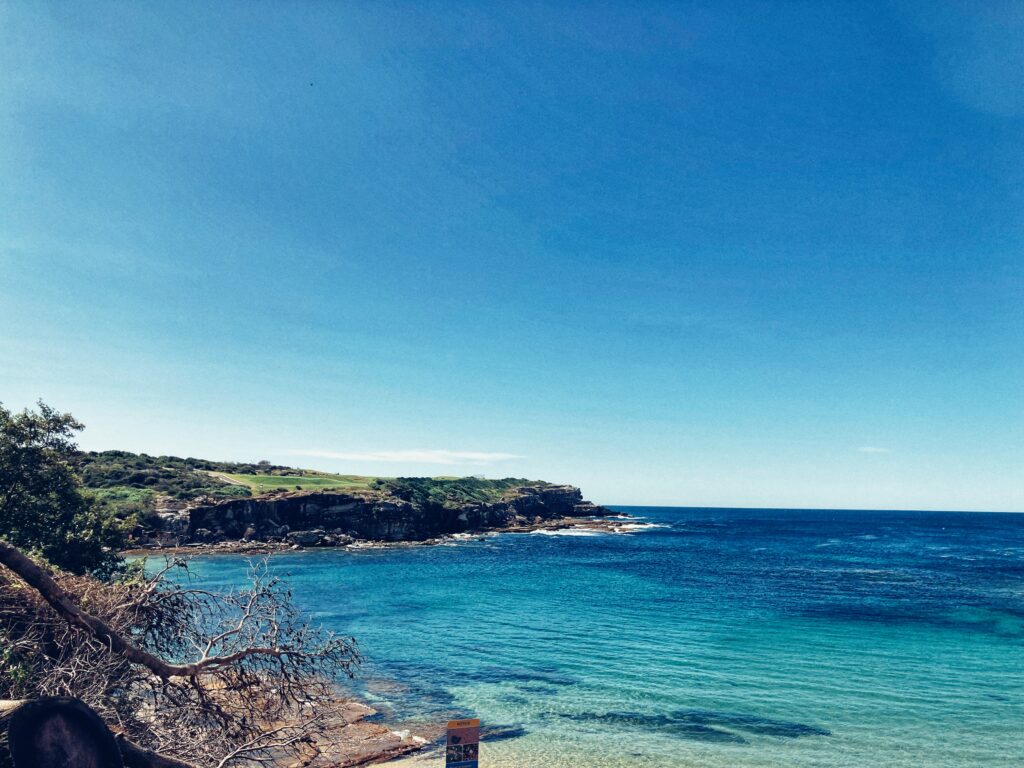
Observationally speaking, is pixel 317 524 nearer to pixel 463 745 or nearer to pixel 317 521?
pixel 317 521

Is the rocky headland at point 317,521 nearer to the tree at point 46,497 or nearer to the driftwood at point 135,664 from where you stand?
the tree at point 46,497

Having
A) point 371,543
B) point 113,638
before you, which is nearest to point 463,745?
point 113,638

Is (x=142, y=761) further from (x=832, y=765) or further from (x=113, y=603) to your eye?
(x=832, y=765)

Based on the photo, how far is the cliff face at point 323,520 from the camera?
247 feet

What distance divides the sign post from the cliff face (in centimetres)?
6981

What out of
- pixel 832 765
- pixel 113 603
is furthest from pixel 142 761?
pixel 832 765

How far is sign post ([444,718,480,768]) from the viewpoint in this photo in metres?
9.34

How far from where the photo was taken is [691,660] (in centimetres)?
2733

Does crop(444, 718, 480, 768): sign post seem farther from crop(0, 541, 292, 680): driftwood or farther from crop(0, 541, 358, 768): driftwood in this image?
crop(0, 541, 292, 680): driftwood

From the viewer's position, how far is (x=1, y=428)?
21.3 metres

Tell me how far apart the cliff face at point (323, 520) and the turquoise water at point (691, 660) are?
15.7 m

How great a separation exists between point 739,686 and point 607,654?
6.80 meters

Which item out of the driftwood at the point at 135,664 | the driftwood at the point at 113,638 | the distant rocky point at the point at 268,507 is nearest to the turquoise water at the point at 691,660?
the driftwood at the point at 135,664

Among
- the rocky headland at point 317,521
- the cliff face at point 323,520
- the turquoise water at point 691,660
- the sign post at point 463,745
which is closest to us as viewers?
the sign post at point 463,745
